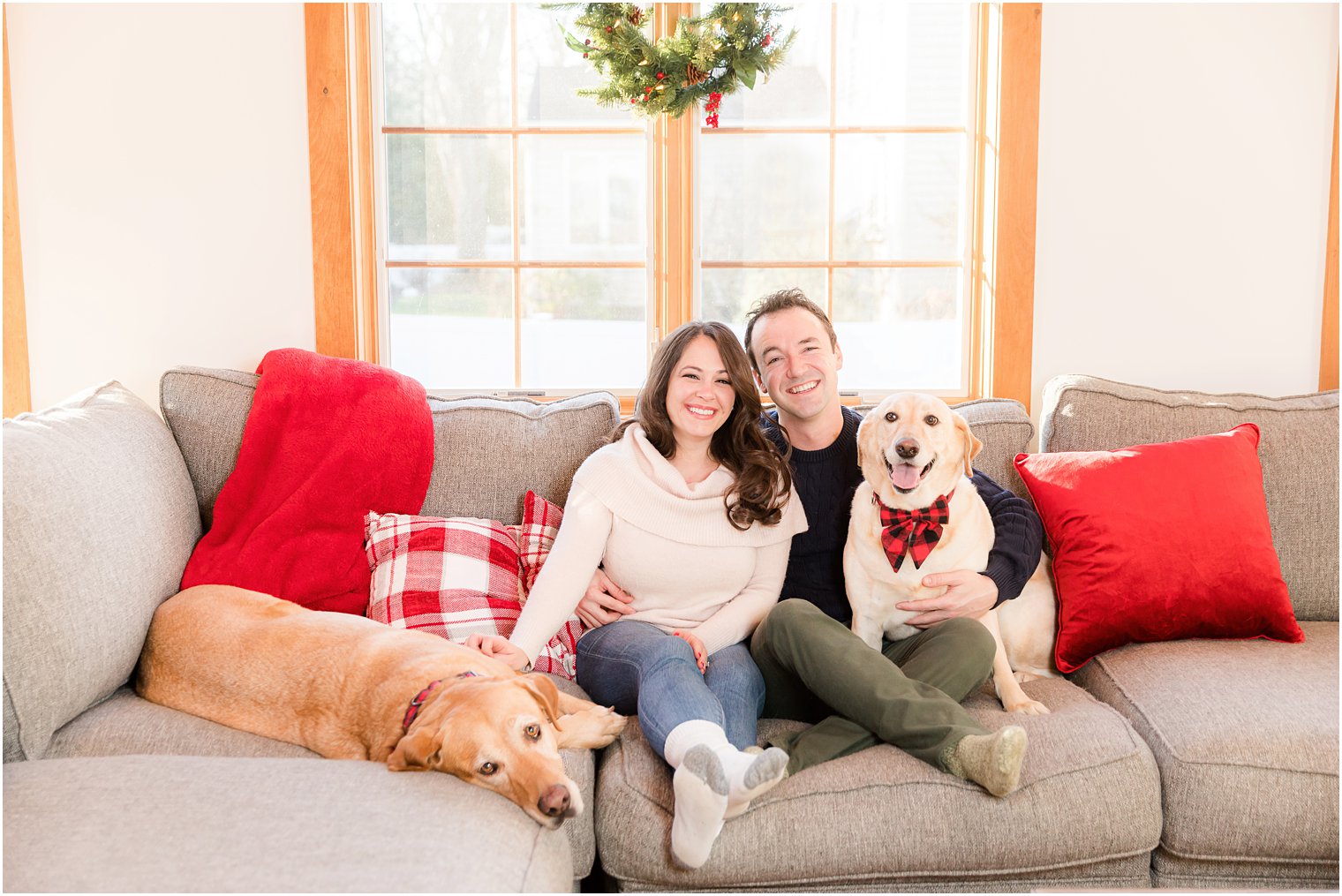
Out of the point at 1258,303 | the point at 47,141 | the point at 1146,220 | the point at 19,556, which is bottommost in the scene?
the point at 19,556

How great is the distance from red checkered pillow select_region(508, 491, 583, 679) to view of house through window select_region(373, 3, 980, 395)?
0.82 metres

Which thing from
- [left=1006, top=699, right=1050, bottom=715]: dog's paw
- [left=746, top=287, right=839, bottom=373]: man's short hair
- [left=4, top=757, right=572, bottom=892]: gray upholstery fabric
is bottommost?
[left=1006, top=699, right=1050, bottom=715]: dog's paw

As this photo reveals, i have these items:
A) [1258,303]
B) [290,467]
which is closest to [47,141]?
[290,467]

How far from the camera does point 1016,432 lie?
2.34 m

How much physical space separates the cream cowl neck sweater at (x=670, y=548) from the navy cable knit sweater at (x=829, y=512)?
0.35ft

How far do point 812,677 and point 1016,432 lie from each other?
Answer: 40.2 inches

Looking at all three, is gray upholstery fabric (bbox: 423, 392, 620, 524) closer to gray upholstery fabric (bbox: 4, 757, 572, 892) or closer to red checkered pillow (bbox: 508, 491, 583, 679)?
red checkered pillow (bbox: 508, 491, 583, 679)

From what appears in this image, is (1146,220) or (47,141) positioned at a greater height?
(47,141)

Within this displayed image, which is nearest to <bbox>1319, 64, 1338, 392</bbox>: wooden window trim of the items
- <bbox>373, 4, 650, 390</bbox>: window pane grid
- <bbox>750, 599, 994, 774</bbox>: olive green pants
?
<bbox>750, 599, 994, 774</bbox>: olive green pants

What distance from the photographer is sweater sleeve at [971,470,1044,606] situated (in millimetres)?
1952

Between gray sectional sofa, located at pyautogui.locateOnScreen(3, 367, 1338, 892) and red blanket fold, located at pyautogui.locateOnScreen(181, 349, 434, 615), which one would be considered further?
red blanket fold, located at pyautogui.locateOnScreen(181, 349, 434, 615)

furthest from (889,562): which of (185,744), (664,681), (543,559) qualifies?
(185,744)

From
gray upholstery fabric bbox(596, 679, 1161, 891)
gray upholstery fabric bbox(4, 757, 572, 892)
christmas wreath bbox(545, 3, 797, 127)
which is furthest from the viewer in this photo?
christmas wreath bbox(545, 3, 797, 127)

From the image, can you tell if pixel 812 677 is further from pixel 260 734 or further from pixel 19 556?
pixel 19 556
